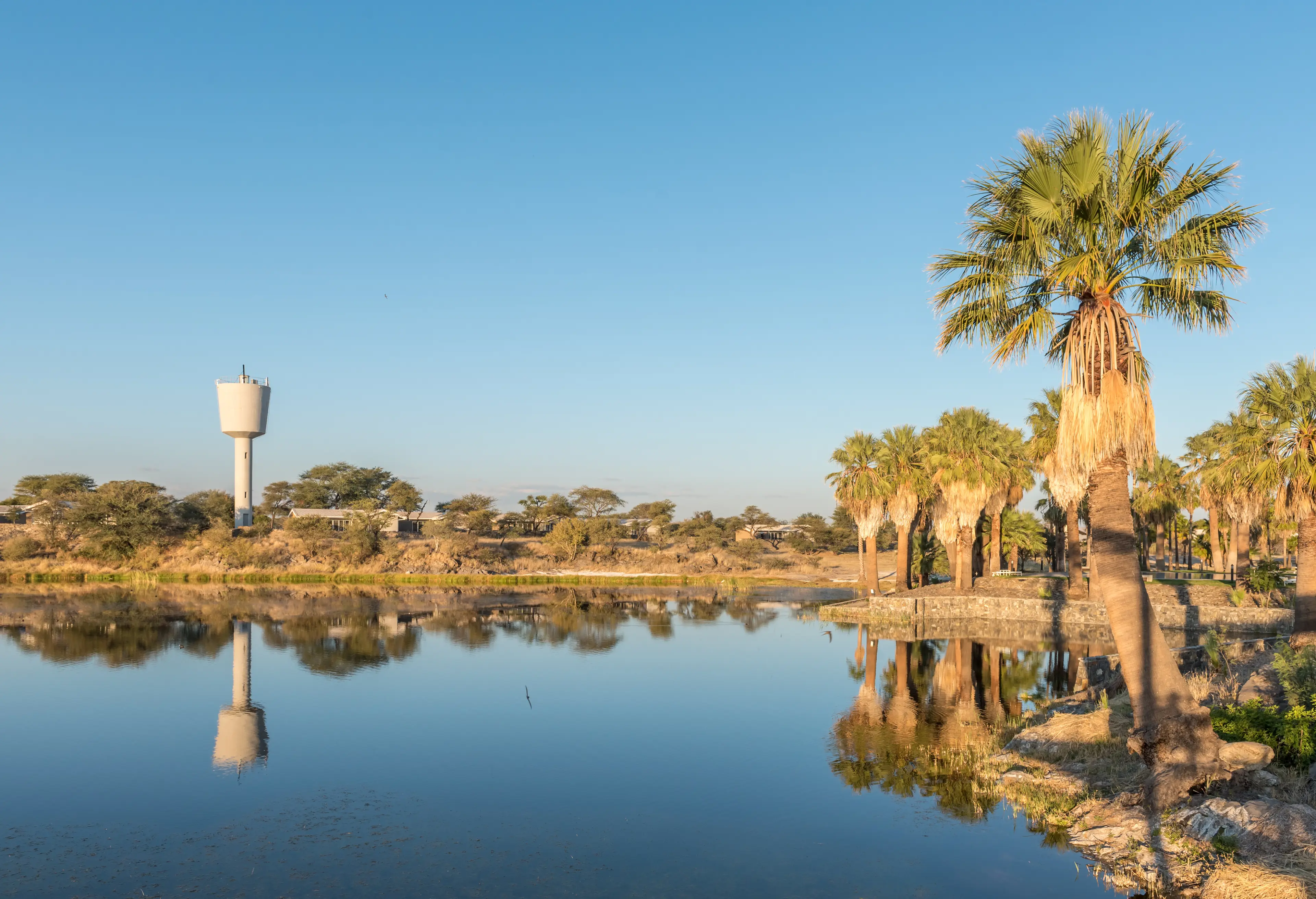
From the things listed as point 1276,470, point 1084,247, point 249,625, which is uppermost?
point 1084,247

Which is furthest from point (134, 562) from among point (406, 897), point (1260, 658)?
point (1260, 658)

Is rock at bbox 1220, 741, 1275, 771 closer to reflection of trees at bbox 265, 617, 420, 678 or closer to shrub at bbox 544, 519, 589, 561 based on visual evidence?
reflection of trees at bbox 265, 617, 420, 678

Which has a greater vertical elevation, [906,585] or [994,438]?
[994,438]

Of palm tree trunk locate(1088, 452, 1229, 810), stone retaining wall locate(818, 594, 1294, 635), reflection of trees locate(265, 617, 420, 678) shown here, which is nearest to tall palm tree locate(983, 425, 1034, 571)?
stone retaining wall locate(818, 594, 1294, 635)

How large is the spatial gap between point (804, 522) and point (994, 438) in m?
58.5

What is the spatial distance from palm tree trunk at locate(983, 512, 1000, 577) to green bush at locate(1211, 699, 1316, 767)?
3761cm

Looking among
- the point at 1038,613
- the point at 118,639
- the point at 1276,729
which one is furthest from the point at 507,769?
the point at 1038,613

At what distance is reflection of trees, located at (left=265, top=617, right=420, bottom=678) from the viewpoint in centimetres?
3056

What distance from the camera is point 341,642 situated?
3566 centimetres

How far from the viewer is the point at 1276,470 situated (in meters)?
24.3

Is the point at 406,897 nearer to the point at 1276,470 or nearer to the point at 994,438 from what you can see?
the point at 1276,470

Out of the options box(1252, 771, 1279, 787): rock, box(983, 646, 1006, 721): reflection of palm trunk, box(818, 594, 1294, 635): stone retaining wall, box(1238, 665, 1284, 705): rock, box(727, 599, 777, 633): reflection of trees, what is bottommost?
box(727, 599, 777, 633): reflection of trees

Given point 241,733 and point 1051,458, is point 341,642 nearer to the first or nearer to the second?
point 241,733

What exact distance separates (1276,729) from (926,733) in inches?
318
